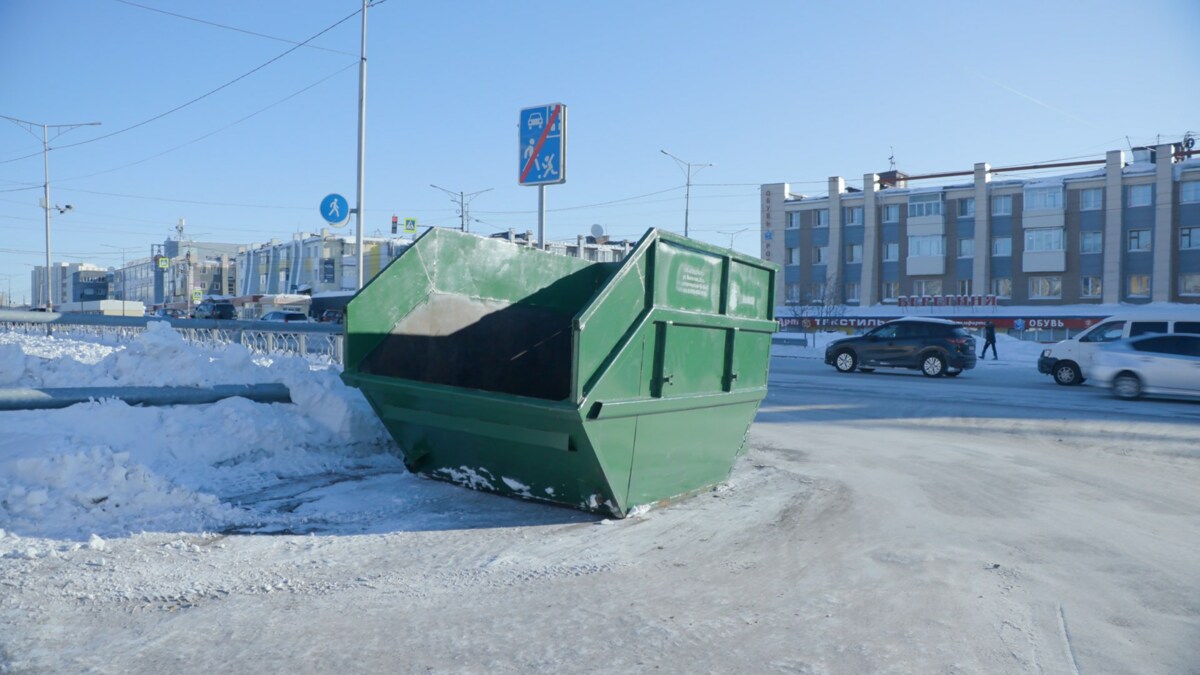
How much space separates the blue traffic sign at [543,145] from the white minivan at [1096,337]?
13.8 meters

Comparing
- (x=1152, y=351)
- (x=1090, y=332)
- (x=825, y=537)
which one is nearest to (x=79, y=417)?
(x=825, y=537)

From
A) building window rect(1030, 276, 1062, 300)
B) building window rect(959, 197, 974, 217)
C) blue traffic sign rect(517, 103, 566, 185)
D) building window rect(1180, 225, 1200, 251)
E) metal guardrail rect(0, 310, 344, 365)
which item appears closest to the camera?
metal guardrail rect(0, 310, 344, 365)

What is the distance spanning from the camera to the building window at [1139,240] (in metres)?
53.8

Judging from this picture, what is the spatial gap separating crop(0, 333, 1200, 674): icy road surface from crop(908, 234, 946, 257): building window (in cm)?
5379

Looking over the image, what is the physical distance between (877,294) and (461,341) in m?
59.0

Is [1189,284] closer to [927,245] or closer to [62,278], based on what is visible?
[927,245]

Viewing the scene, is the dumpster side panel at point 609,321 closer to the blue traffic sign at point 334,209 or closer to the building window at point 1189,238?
the blue traffic sign at point 334,209

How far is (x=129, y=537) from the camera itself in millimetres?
5500

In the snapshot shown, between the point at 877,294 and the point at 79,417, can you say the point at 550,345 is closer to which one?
the point at 79,417

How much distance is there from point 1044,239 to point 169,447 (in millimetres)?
59360

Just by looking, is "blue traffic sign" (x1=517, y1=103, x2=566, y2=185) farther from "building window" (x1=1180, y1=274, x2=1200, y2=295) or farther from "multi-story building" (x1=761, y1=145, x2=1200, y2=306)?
"building window" (x1=1180, y1=274, x2=1200, y2=295)

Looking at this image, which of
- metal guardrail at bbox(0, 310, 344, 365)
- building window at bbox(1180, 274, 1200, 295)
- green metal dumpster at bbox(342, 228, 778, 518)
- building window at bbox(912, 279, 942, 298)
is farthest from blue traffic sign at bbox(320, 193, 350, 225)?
building window at bbox(1180, 274, 1200, 295)

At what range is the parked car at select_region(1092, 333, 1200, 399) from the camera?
56.7ft

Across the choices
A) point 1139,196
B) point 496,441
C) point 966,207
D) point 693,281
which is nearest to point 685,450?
point 693,281
